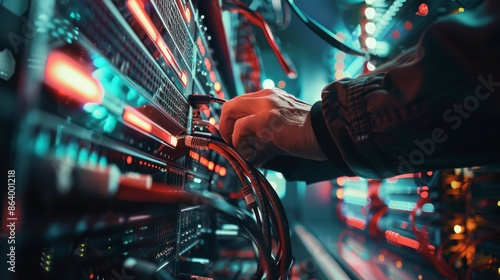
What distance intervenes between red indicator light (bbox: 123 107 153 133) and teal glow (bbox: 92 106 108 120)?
0.13 ft

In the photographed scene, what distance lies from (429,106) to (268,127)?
257 millimetres

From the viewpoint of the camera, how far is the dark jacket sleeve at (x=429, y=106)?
1.29 feet

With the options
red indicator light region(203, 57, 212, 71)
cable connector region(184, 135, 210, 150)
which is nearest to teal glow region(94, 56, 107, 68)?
cable connector region(184, 135, 210, 150)

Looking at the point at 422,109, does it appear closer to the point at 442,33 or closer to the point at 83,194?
the point at 442,33

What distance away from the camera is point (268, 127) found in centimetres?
58

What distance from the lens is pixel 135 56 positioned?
15.6 inches

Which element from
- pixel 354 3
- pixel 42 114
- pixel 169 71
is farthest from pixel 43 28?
pixel 354 3

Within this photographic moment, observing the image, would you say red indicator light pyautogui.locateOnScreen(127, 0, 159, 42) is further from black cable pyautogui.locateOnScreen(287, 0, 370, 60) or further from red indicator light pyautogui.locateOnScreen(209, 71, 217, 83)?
black cable pyautogui.locateOnScreen(287, 0, 370, 60)

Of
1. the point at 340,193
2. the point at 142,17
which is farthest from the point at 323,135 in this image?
the point at 340,193

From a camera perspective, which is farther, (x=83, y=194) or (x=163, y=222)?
(x=163, y=222)

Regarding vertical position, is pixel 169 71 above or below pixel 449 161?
above

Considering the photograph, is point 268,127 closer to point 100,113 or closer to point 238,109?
point 238,109

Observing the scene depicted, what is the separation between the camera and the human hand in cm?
58

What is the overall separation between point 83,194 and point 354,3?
6.33 ft
